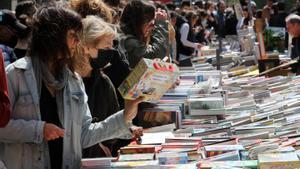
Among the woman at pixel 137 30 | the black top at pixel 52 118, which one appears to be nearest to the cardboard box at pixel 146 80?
the black top at pixel 52 118

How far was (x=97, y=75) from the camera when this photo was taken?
12.8ft

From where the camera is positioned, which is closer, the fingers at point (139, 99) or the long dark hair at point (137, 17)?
the fingers at point (139, 99)

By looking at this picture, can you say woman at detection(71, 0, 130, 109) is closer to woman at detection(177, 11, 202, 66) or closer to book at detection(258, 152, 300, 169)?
book at detection(258, 152, 300, 169)

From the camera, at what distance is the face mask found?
3.85 m

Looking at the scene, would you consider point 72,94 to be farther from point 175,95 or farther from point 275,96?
point 275,96

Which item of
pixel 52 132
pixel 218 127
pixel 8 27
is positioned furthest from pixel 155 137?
pixel 8 27

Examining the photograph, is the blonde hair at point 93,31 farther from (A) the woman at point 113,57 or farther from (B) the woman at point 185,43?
(B) the woman at point 185,43

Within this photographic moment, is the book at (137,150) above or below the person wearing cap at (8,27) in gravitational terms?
below

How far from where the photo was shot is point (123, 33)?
16.1 ft

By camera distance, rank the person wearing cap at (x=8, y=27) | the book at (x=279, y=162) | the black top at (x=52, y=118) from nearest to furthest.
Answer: the black top at (x=52, y=118) < the book at (x=279, y=162) < the person wearing cap at (x=8, y=27)

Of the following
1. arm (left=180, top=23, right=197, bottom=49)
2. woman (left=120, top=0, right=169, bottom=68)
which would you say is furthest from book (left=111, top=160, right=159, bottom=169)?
arm (left=180, top=23, right=197, bottom=49)

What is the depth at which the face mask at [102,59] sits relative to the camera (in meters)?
3.85

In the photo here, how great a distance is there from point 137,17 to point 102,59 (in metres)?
1.01

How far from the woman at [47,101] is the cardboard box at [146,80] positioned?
8.7 inches
